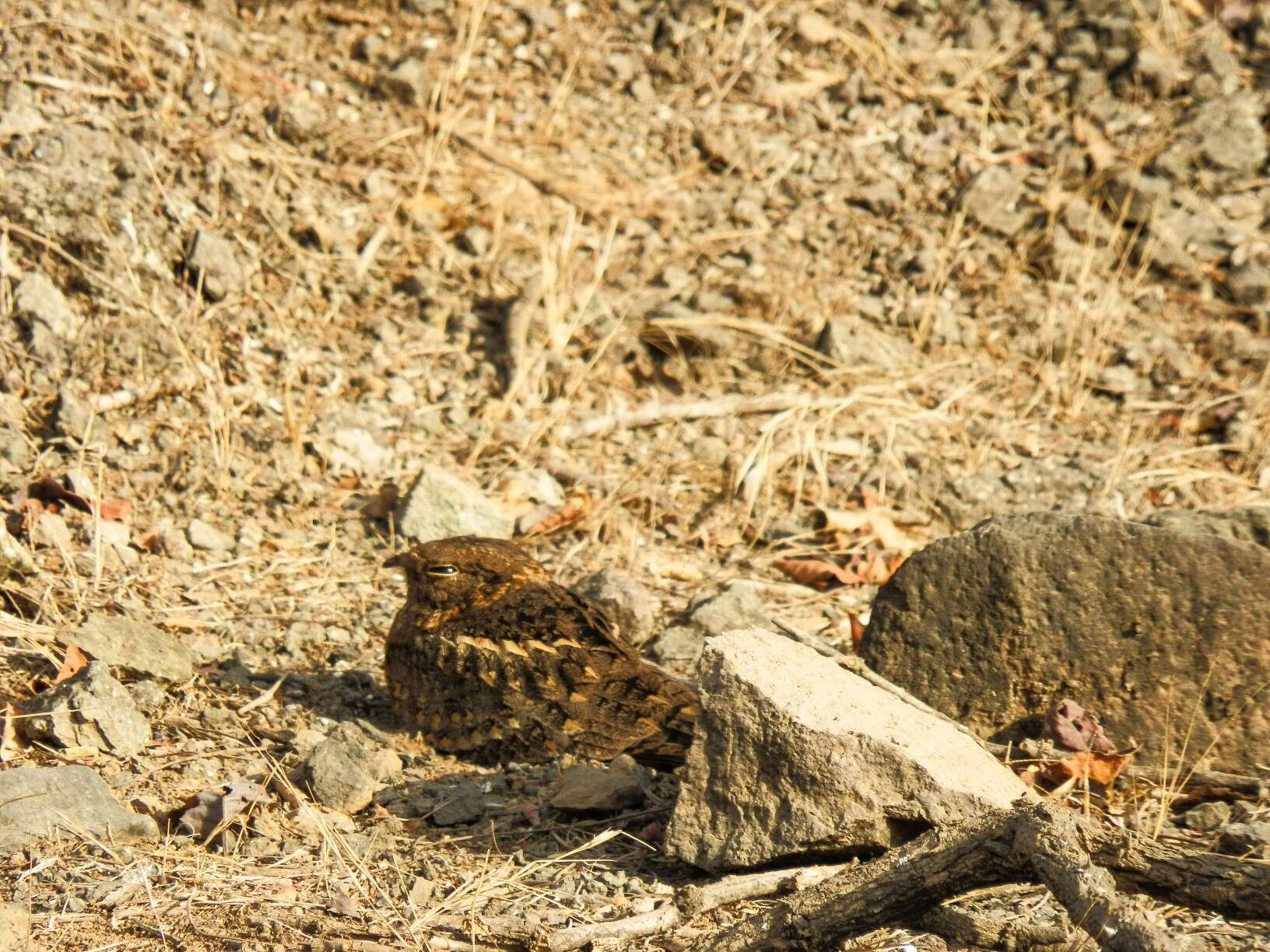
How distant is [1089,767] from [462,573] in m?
2.16

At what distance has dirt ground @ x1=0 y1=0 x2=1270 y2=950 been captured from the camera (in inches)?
187

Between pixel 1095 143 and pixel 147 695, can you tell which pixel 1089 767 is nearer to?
pixel 147 695

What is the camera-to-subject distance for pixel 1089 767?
3695mm

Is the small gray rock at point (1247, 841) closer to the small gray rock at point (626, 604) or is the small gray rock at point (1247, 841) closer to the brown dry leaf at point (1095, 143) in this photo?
the small gray rock at point (626, 604)

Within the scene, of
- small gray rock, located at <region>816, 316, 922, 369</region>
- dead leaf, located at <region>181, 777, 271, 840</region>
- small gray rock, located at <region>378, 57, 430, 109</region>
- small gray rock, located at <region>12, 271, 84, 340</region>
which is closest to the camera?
dead leaf, located at <region>181, 777, 271, 840</region>

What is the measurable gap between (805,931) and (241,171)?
4945mm

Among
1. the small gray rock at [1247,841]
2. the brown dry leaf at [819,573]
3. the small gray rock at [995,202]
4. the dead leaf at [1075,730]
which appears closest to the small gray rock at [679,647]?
the brown dry leaf at [819,573]

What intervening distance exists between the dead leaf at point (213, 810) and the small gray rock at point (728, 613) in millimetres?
1836

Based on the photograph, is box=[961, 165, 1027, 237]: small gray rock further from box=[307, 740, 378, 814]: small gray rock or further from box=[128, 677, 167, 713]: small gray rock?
box=[128, 677, 167, 713]: small gray rock

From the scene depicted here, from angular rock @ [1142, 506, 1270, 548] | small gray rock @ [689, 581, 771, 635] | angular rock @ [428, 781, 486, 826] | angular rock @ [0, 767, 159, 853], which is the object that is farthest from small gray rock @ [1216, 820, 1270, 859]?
angular rock @ [0, 767, 159, 853]

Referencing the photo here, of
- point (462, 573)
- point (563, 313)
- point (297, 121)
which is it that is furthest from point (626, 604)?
point (297, 121)

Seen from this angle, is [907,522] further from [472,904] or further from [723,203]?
[472,904]

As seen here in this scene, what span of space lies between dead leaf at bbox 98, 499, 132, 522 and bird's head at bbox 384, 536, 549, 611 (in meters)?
1.44

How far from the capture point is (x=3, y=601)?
4465 mm
